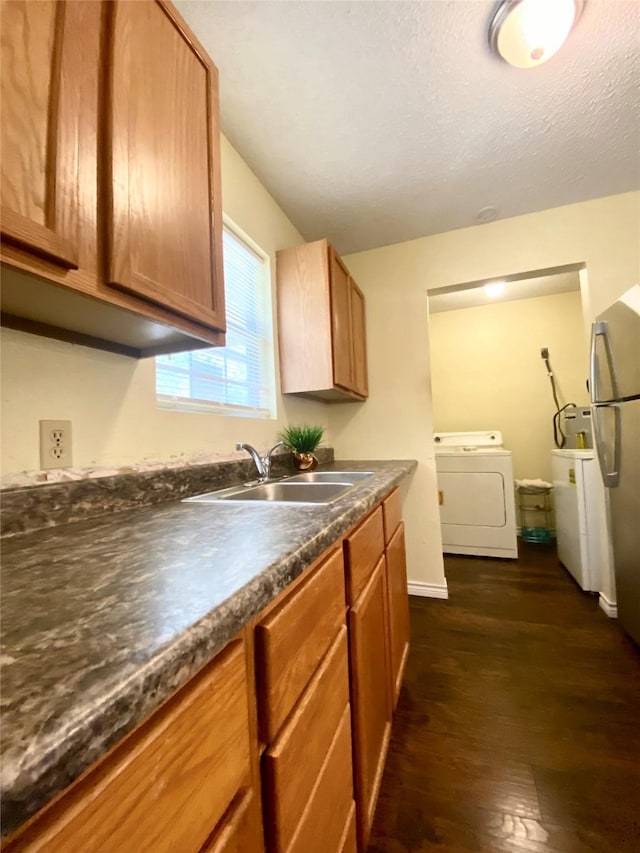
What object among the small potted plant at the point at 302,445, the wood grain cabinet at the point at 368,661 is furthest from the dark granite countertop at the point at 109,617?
the small potted plant at the point at 302,445

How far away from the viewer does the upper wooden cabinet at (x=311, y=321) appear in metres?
2.04

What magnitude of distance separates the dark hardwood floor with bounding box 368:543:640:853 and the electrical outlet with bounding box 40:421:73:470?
133 cm

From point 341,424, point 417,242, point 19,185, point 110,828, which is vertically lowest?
point 110,828

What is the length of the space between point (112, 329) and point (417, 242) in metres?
2.38

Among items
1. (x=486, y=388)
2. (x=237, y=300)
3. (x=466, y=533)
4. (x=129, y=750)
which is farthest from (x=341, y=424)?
(x=129, y=750)

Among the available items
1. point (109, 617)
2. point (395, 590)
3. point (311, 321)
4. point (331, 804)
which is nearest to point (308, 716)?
point (331, 804)

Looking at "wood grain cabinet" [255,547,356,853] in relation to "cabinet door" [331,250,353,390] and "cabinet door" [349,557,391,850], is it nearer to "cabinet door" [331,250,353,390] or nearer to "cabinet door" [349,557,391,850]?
"cabinet door" [349,557,391,850]

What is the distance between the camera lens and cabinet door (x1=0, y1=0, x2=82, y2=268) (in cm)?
56

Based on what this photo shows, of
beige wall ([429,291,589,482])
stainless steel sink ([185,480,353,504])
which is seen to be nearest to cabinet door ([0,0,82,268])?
stainless steel sink ([185,480,353,504])

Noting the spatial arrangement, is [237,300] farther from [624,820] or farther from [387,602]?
[624,820]

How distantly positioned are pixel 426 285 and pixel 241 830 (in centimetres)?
280

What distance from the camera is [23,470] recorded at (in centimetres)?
82

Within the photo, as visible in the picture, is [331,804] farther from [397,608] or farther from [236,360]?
[236,360]

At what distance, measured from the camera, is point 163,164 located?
2.80 feet
